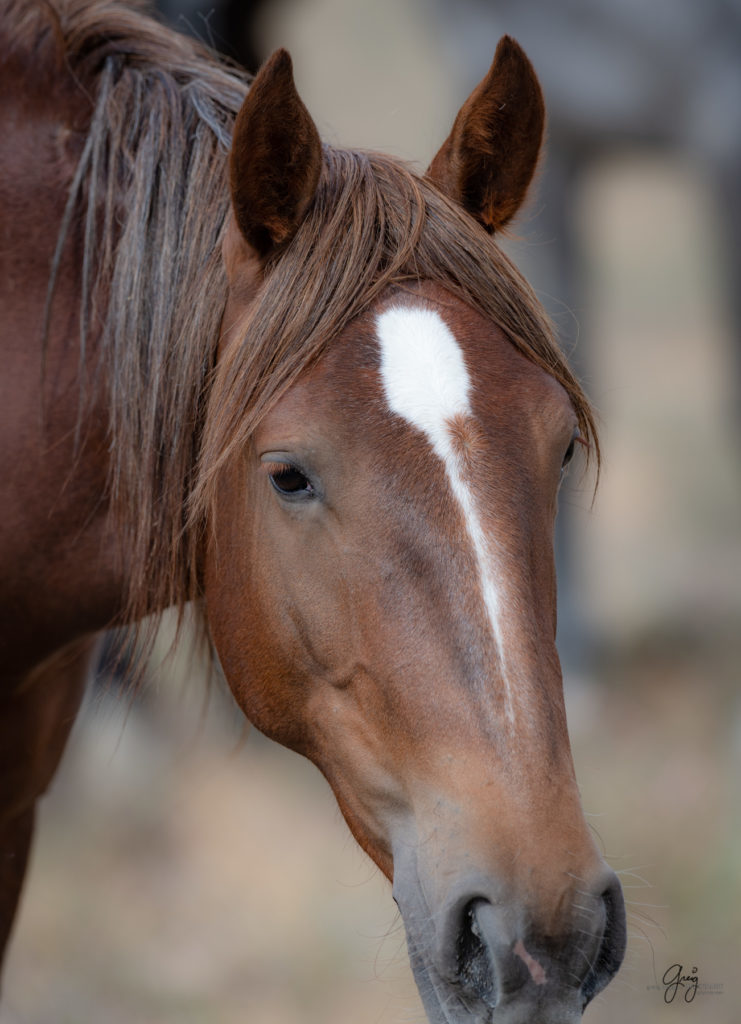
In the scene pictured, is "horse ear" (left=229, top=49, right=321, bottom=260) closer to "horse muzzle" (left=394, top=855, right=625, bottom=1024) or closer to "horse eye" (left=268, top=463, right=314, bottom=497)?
"horse eye" (left=268, top=463, right=314, bottom=497)

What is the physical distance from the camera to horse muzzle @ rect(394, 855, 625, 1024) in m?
1.34

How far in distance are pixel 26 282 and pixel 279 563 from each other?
0.84 m

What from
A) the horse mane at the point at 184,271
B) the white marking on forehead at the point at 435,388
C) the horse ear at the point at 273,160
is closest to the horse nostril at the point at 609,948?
the white marking on forehead at the point at 435,388

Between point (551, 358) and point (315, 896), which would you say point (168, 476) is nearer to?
point (551, 358)

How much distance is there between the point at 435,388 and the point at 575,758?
13.8 feet

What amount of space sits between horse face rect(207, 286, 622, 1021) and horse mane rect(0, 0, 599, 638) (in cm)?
7

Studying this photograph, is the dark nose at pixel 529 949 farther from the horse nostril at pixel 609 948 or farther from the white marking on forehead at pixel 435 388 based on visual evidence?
the white marking on forehead at pixel 435 388

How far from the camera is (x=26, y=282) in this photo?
6.69 ft

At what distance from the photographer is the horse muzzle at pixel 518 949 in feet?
4.40

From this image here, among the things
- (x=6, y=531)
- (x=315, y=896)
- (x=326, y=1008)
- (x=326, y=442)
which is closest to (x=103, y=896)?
(x=315, y=896)

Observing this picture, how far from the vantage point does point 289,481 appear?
166 centimetres

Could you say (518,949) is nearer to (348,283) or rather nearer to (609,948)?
(609,948)
